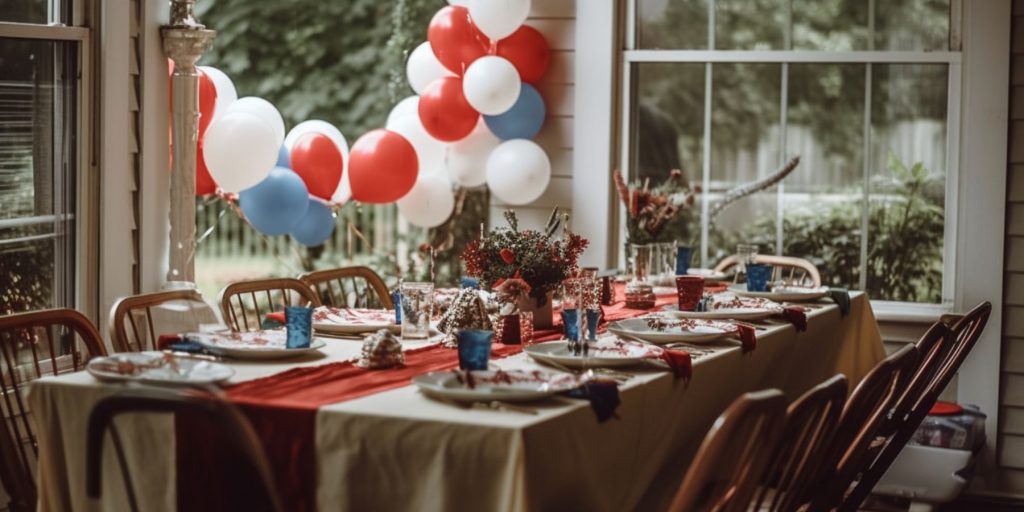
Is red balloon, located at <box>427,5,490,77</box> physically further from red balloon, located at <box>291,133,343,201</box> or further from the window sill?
the window sill

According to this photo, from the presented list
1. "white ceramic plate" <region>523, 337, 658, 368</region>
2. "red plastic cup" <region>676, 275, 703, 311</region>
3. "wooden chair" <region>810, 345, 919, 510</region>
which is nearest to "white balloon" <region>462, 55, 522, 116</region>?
"red plastic cup" <region>676, 275, 703, 311</region>

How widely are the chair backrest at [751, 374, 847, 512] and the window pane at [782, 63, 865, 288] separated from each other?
8.45 ft

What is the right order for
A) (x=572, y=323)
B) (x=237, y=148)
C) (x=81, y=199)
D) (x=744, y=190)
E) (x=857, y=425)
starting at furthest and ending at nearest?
(x=744, y=190), (x=237, y=148), (x=81, y=199), (x=572, y=323), (x=857, y=425)

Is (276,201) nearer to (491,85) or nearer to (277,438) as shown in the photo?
(491,85)

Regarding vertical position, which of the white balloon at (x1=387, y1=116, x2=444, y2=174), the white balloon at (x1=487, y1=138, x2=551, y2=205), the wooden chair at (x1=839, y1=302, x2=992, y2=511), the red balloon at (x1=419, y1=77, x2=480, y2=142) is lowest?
the wooden chair at (x1=839, y1=302, x2=992, y2=511)

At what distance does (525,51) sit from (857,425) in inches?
100

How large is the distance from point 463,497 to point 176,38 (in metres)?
2.28

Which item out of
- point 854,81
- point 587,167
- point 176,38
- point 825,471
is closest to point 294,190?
point 176,38

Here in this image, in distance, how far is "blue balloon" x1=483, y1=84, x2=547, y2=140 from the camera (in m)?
4.53

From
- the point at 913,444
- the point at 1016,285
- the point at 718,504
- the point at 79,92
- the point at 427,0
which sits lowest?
the point at 913,444

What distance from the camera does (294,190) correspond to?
4312 mm

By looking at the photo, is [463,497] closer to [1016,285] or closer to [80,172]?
[80,172]

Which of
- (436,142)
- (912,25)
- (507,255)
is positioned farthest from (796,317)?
(436,142)

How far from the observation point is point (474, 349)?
86.4 inches
